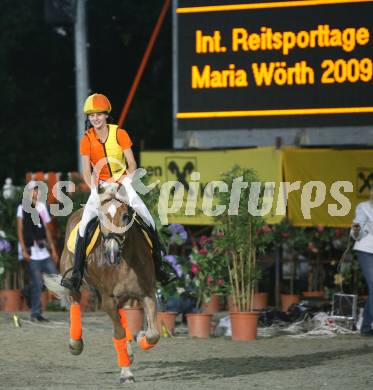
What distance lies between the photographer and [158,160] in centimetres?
2138

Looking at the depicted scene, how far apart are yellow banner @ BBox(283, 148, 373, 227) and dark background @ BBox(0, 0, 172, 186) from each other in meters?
18.0

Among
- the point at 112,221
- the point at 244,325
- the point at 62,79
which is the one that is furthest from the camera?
the point at 62,79

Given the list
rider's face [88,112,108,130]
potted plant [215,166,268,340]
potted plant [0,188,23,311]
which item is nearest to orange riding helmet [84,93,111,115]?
rider's face [88,112,108,130]

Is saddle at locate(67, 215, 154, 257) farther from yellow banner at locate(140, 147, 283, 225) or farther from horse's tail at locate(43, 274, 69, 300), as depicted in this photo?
yellow banner at locate(140, 147, 283, 225)

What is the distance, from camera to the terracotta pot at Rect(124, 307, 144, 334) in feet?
57.5

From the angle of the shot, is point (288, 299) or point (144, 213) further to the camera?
point (288, 299)

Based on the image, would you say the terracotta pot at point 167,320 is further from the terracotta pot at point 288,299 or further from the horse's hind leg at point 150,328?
the horse's hind leg at point 150,328

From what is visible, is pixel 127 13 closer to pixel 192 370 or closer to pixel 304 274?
pixel 304 274

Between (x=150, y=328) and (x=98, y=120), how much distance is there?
6.79ft

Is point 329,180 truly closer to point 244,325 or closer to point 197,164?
point 197,164

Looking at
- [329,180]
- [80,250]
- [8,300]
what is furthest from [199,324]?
[8,300]

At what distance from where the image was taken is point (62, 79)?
128 ft

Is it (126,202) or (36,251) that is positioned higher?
(126,202)

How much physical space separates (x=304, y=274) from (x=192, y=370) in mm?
8484
